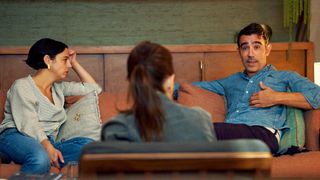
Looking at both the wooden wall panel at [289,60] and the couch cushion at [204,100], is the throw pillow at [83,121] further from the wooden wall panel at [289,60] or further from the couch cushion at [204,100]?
the wooden wall panel at [289,60]

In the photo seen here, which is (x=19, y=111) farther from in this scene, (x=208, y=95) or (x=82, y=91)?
(x=208, y=95)

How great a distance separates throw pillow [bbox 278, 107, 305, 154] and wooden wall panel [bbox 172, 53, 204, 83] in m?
1.04

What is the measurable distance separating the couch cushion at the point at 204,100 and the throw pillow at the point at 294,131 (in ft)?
1.41

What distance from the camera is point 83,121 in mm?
3158

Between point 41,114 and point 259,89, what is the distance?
1392mm

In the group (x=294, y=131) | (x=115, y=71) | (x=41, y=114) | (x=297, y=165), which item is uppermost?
(x=115, y=71)

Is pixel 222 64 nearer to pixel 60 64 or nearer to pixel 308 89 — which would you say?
pixel 308 89

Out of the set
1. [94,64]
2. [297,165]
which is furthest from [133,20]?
[297,165]

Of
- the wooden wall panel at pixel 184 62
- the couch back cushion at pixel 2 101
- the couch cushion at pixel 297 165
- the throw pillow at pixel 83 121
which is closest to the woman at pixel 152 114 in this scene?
the couch cushion at pixel 297 165

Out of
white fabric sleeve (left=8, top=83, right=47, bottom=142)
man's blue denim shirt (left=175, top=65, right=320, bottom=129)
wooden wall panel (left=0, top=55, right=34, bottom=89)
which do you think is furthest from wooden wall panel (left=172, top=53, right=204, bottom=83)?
white fabric sleeve (left=8, top=83, right=47, bottom=142)

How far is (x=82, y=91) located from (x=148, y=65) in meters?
1.90

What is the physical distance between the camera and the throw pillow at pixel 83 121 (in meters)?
3.14

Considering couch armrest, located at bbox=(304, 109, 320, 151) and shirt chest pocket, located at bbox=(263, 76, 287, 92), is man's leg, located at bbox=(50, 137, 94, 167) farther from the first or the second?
couch armrest, located at bbox=(304, 109, 320, 151)

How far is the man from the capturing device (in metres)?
3.00
